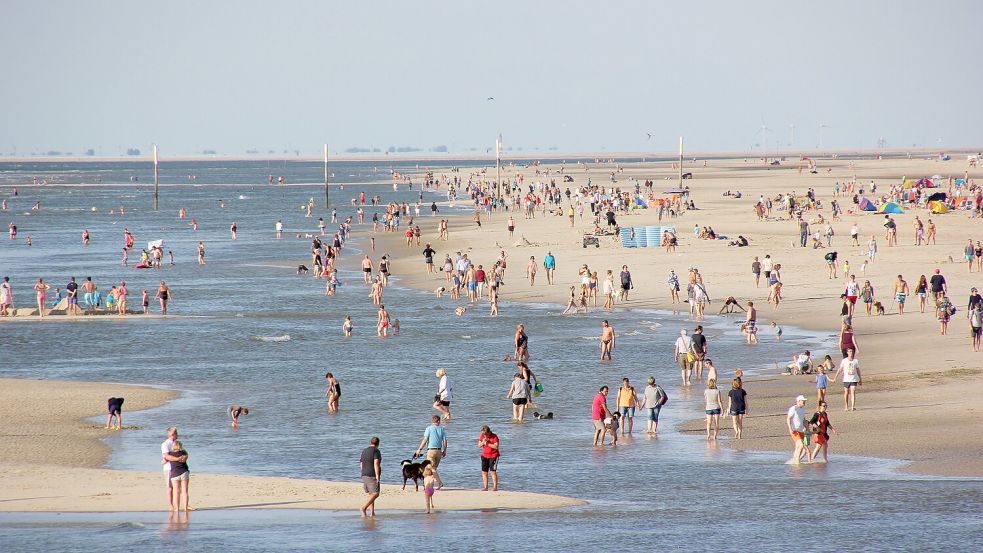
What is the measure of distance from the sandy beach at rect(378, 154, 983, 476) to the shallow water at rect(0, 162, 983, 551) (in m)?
1.26

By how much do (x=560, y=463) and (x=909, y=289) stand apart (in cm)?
2375

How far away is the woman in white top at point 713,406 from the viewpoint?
22.3 m

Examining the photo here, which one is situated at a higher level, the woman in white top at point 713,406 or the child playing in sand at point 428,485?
the woman in white top at point 713,406

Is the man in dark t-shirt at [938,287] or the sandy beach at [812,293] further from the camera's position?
the man in dark t-shirt at [938,287]

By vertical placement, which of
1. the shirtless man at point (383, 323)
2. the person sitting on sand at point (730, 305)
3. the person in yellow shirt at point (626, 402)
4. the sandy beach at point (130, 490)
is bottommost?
the sandy beach at point (130, 490)

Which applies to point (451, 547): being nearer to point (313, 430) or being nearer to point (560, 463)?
point (560, 463)

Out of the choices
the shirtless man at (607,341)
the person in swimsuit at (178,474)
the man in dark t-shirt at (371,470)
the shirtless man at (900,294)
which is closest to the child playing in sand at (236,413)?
the person in swimsuit at (178,474)

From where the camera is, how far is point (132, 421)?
995 inches

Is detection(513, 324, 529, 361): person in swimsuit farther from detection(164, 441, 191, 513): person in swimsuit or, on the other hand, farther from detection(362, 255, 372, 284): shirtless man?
detection(362, 255, 372, 284): shirtless man

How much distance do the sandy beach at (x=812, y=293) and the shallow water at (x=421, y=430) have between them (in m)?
1.26

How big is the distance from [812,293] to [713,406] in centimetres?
2149

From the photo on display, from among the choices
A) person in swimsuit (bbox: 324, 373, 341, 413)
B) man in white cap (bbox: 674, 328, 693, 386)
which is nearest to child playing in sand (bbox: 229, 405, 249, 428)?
person in swimsuit (bbox: 324, 373, 341, 413)

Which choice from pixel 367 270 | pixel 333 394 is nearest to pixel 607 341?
pixel 333 394

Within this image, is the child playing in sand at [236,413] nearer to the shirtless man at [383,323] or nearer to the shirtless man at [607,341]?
the shirtless man at [607,341]
